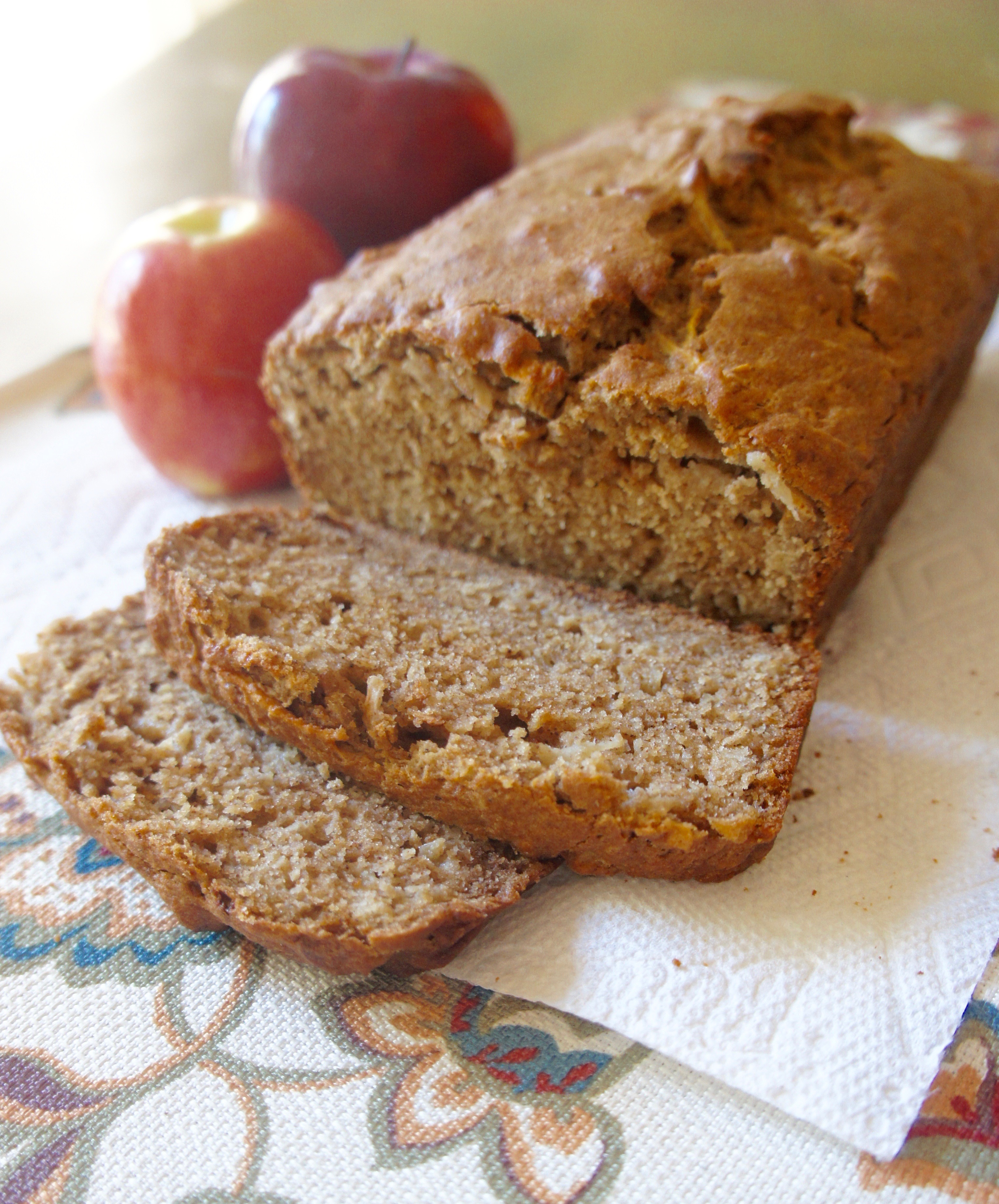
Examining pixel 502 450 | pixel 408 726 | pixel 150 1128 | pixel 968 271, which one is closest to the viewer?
pixel 150 1128

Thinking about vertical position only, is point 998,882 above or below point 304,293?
below

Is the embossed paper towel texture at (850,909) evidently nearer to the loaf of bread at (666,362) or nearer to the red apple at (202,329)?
the loaf of bread at (666,362)

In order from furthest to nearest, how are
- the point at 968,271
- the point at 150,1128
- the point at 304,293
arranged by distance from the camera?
the point at 304,293, the point at 968,271, the point at 150,1128

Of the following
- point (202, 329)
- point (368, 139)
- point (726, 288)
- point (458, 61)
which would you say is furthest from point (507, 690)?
point (458, 61)

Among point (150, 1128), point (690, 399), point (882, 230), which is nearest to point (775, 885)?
point (690, 399)

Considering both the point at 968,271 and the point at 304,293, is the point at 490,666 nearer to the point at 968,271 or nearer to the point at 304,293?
the point at 304,293

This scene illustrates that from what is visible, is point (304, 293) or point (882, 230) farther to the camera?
point (304, 293)

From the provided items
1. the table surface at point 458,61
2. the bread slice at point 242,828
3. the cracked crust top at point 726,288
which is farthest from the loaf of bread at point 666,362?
the table surface at point 458,61
